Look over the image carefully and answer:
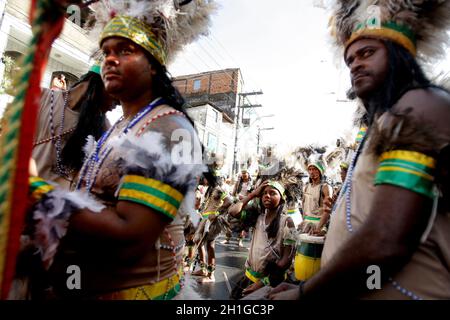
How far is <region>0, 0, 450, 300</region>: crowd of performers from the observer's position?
1.03 metres

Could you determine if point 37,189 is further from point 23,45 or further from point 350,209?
point 23,45

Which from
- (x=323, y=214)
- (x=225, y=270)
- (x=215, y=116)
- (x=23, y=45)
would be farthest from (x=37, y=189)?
(x=215, y=116)

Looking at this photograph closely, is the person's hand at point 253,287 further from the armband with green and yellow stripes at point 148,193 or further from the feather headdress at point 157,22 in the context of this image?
the feather headdress at point 157,22

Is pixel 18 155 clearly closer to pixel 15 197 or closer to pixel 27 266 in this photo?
pixel 15 197

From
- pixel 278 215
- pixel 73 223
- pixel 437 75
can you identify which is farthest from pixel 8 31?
pixel 437 75

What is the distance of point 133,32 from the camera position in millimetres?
1546

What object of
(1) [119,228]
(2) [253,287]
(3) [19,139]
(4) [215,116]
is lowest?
(2) [253,287]

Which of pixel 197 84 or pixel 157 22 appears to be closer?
pixel 157 22

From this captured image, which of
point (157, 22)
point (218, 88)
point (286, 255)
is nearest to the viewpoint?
point (157, 22)

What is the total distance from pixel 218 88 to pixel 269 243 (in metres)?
37.7

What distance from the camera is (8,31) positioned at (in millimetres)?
9266

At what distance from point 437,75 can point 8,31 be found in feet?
38.5

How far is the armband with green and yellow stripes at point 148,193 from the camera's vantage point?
1.20 metres
